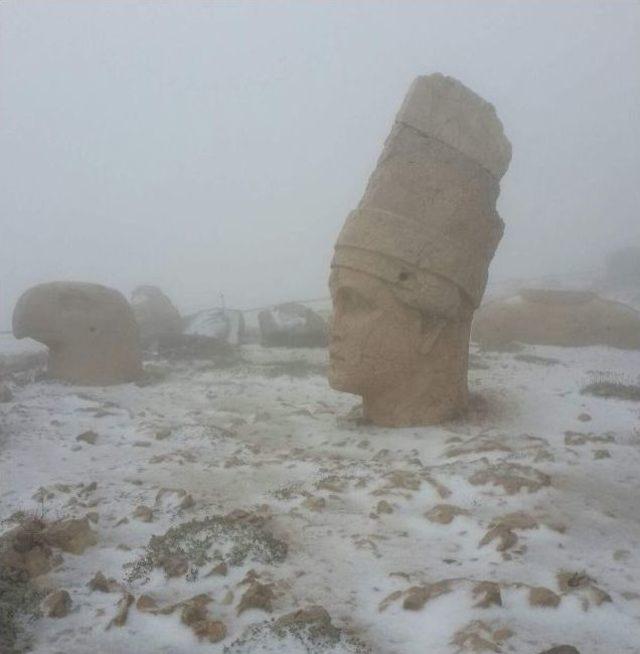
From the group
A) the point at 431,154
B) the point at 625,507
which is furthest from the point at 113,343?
the point at 625,507

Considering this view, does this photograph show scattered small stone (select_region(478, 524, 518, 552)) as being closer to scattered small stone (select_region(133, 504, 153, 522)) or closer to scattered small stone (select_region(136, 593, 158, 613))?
scattered small stone (select_region(136, 593, 158, 613))

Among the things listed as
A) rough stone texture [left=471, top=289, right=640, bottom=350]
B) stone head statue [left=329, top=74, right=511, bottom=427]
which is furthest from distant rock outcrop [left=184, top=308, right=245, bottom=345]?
stone head statue [left=329, top=74, right=511, bottom=427]

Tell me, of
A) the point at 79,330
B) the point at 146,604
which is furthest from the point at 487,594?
the point at 79,330

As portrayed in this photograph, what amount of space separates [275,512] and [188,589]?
110cm

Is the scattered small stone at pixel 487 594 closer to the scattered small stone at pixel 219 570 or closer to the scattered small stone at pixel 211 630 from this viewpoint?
the scattered small stone at pixel 211 630

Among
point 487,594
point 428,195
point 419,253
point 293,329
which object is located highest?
point 428,195

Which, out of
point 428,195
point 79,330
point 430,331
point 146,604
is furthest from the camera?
point 79,330

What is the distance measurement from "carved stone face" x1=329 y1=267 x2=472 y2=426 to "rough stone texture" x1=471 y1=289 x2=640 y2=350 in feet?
20.0

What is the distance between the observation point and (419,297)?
607 centimetres

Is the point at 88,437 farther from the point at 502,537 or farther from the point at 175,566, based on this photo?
the point at 502,537

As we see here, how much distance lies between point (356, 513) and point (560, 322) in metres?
9.41

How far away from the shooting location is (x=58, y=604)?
3.11m

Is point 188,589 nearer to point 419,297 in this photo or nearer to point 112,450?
point 112,450

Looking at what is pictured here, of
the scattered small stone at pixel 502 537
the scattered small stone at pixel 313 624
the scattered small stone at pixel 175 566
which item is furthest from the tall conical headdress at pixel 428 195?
the scattered small stone at pixel 313 624
